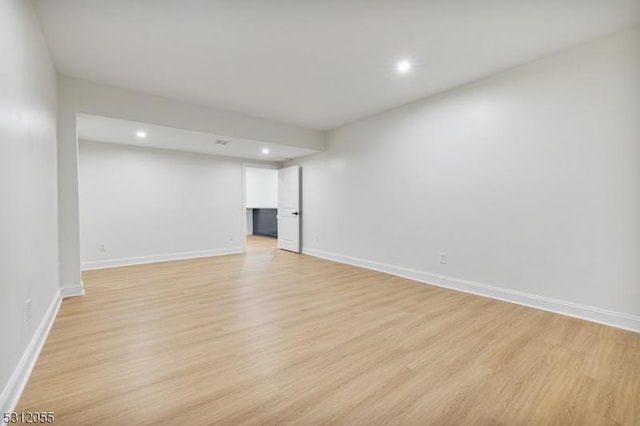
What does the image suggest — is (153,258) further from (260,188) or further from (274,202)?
(274,202)

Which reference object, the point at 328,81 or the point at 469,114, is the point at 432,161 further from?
the point at 328,81

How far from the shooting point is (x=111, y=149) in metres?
4.60

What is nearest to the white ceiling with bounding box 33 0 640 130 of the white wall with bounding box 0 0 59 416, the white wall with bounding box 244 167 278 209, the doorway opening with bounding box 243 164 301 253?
the white wall with bounding box 0 0 59 416

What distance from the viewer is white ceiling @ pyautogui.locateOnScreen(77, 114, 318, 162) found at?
11.6 feet

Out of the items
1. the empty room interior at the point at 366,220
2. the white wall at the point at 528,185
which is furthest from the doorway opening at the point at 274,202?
the white wall at the point at 528,185

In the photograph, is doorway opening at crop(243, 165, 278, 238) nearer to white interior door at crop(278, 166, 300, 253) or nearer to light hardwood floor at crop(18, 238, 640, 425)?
white interior door at crop(278, 166, 300, 253)

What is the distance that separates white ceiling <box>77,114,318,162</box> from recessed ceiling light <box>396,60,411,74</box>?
246 cm

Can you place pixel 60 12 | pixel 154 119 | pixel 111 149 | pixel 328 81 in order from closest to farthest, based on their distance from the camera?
pixel 60 12 → pixel 328 81 → pixel 154 119 → pixel 111 149

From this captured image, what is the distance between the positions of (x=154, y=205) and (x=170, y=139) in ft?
4.65

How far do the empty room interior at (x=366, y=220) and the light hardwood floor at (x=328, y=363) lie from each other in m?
0.02

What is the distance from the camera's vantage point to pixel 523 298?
9.19 feet

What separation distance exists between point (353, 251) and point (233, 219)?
111 inches

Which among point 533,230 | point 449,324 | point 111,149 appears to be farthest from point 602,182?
point 111,149

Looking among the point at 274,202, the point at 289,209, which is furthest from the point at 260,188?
the point at 289,209
